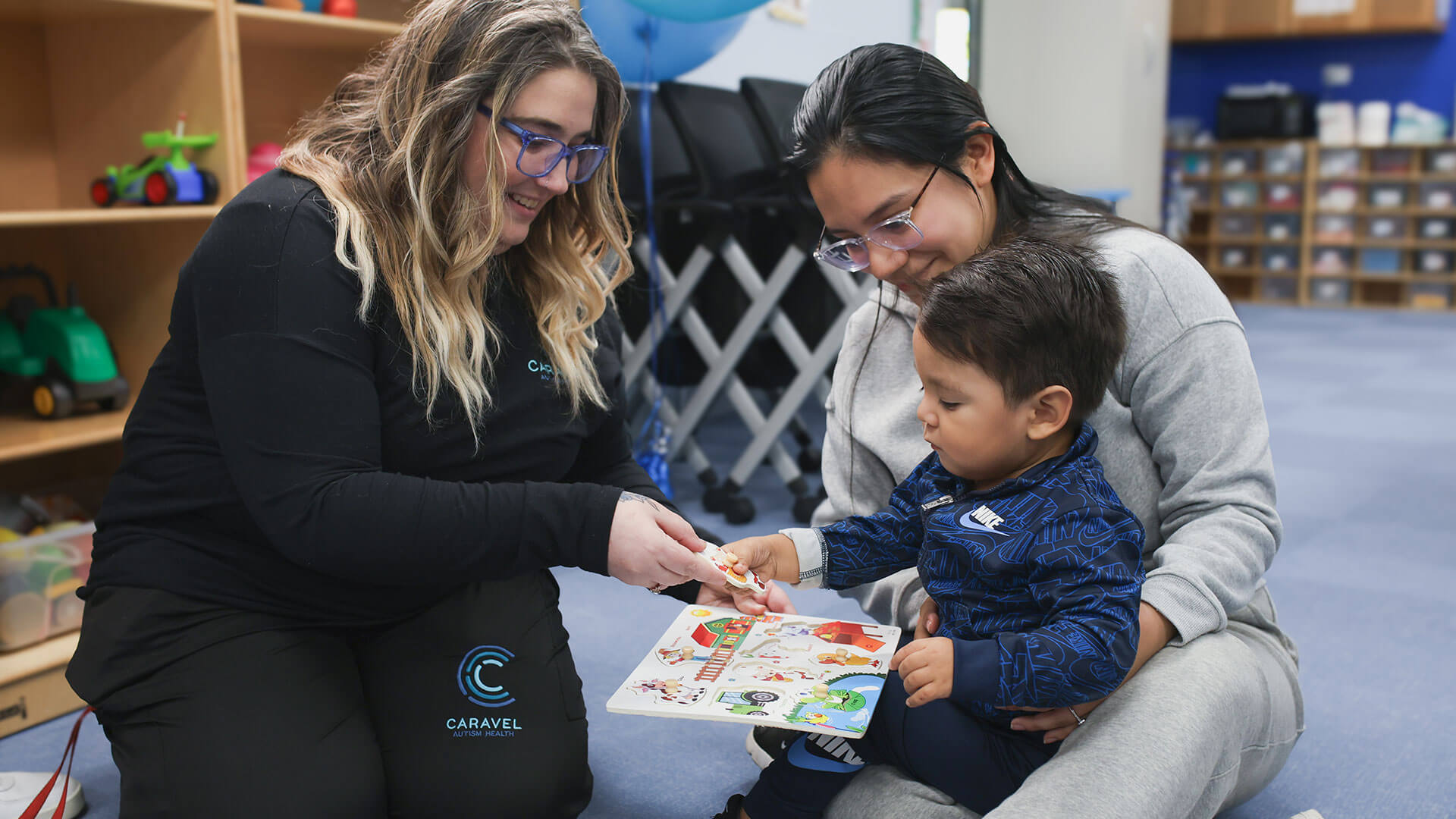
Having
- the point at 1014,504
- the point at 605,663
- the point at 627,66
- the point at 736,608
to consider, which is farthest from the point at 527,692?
the point at 627,66

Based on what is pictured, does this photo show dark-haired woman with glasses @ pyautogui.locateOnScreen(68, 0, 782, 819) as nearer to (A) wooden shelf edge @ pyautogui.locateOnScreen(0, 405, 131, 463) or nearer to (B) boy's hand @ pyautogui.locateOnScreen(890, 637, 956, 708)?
(B) boy's hand @ pyautogui.locateOnScreen(890, 637, 956, 708)

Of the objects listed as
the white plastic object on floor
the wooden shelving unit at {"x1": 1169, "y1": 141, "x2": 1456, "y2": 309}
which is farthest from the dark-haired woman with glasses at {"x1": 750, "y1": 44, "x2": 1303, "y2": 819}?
the wooden shelving unit at {"x1": 1169, "y1": 141, "x2": 1456, "y2": 309}

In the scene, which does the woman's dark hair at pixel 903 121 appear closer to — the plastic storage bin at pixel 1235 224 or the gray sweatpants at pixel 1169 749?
the gray sweatpants at pixel 1169 749

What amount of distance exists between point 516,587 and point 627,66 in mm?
1681

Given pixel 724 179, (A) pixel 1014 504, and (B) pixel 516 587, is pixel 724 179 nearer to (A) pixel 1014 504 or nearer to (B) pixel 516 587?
(B) pixel 516 587

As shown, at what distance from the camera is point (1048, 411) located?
1155 mm

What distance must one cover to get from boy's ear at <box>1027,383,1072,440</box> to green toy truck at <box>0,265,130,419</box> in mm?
1775

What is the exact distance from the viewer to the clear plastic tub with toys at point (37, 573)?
185 centimetres

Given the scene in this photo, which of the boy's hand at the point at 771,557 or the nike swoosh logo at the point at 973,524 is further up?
the nike swoosh logo at the point at 973,524

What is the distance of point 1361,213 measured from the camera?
25.0 feet

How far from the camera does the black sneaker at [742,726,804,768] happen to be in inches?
59.6

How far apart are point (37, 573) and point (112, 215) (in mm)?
622

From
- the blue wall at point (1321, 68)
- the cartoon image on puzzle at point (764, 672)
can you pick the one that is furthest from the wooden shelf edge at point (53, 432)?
the blue wall at point (1321, 68)

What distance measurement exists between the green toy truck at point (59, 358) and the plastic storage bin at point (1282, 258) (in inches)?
306
